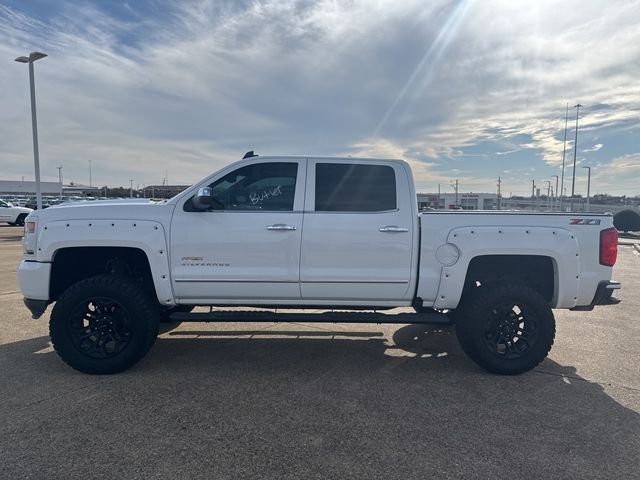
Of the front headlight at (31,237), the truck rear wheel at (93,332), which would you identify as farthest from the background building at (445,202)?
the front headlight at (31,237)

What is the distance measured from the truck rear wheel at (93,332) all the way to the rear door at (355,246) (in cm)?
157

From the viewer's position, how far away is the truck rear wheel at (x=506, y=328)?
14.5ft

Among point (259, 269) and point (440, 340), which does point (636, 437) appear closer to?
point (440, 340)

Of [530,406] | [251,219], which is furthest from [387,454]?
[251,219]

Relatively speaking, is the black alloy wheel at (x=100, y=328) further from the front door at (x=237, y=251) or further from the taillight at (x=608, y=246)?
the taillight at (x=608, y=246)

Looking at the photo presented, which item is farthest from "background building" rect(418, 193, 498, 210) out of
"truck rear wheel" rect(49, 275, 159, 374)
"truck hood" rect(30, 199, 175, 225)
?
"truck rear wheel" rect(49, 275, 159, 374)

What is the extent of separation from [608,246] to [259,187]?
11.2 ft

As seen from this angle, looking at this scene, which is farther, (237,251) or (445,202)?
(445,202)

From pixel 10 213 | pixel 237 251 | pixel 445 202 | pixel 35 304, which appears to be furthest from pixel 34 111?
pixel 237 251

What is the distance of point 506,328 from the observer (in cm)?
454

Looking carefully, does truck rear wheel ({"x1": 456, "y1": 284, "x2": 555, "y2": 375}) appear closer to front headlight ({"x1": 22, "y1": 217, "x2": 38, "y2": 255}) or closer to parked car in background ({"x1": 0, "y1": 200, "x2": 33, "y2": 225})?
front headlight ({"x1": 22, "y1": 217, "x2": 38, "y2": 255})

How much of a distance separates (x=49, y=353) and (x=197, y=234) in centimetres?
220

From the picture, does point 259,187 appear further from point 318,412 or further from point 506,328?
point 506,328

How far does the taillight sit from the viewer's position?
4.45 m
